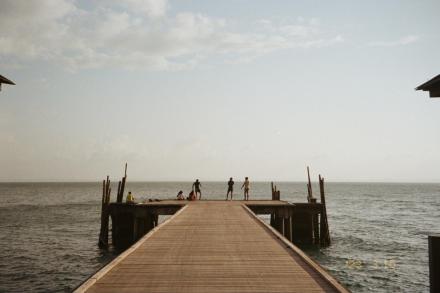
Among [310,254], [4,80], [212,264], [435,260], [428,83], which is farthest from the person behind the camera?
[310,254]

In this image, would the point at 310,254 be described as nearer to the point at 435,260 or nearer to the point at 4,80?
the point at 435,260

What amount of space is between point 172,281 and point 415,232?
32.1 m

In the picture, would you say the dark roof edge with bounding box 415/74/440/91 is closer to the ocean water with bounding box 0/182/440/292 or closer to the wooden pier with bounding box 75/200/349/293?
the wooden pier with bounding box 75/200/349/293

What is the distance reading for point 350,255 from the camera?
A: 22.5 metres

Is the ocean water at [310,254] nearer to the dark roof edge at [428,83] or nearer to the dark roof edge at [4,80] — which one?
the dark roof edge at [4,80]

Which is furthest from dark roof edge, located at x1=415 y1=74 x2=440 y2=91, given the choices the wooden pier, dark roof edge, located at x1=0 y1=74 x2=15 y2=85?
dark roof edge, located at x1=0 y1=74 x2=15 y2=85

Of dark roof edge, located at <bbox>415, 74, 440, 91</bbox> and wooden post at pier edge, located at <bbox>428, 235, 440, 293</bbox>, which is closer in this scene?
wooden post at pier edge, located at <bbox>428, 235, 440, 293</bbox>

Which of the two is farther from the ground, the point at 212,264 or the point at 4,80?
the point at 4,80

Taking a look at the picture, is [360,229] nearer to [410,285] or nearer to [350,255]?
[350,255]

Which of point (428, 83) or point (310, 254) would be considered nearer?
point (428, 83)

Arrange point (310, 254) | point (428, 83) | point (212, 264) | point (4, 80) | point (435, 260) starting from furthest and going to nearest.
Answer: point (310, 254) → point (4, 80) → point (428, 83) → point (212, 264) → point (435, 260)

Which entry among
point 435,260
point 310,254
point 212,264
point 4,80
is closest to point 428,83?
point 435,260

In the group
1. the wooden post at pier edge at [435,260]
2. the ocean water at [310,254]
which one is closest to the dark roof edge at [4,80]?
the ocean water at [310,254]

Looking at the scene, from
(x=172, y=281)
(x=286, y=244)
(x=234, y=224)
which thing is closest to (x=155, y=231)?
(x=234, y=224)
